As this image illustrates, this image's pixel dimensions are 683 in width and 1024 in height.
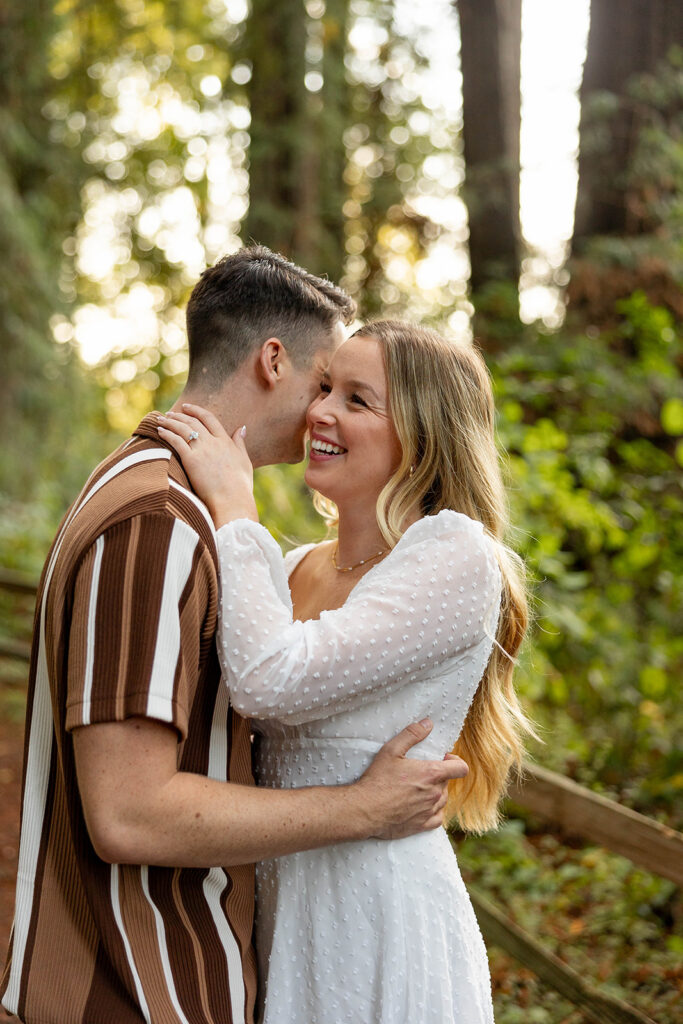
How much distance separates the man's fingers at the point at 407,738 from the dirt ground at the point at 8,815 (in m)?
2.89

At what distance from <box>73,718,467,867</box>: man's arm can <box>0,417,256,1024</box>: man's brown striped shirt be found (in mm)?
56

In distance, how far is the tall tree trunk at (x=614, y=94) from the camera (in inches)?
251

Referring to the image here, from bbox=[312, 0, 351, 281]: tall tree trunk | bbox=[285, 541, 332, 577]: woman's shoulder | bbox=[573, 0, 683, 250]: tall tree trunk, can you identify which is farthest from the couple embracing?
bbox=[312, 0, 351, 281]: tall tree trunk

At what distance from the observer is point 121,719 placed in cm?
155

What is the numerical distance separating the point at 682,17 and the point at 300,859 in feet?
20.1

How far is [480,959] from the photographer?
6.94 feet

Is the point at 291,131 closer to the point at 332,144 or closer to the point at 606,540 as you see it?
the point at 332,144

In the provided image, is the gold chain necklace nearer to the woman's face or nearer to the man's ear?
the woman's face

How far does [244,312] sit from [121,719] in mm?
1014

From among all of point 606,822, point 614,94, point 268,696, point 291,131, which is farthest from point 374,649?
point 291,131

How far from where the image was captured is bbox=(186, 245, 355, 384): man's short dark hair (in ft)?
7.13


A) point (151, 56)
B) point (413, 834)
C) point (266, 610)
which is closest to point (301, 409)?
point (266, 610)

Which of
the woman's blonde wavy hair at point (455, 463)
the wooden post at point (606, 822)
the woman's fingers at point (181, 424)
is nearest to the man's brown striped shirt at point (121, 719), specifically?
the woman's fingers at point (181, 424)

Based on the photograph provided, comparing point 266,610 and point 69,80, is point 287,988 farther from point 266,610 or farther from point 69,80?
point 69,80
